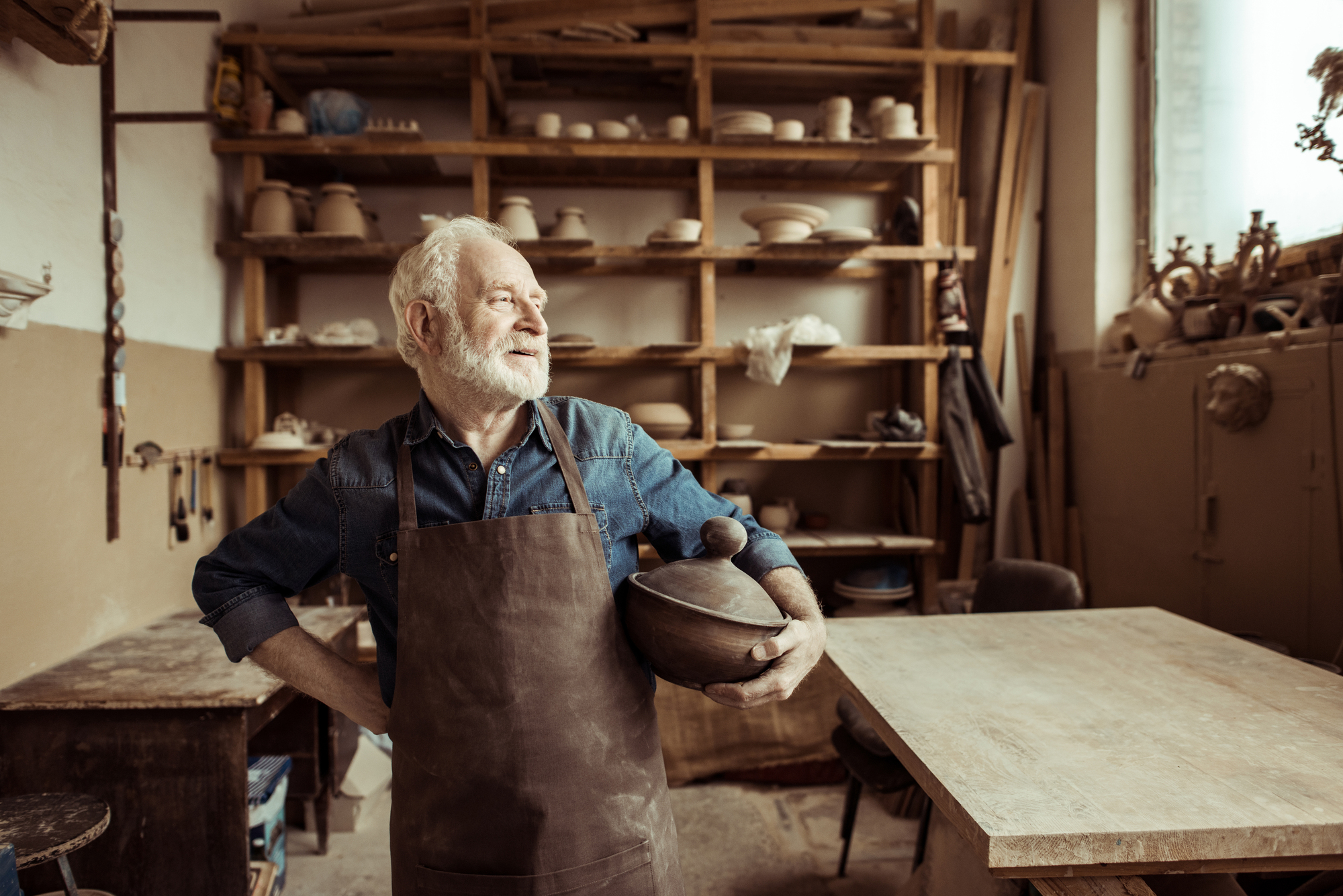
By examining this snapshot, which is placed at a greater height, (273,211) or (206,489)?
(273,211)

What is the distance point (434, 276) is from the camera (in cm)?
138

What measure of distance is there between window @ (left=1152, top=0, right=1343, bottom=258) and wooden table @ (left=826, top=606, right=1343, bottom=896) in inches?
69.3

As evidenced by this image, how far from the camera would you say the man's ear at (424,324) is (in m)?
1.39

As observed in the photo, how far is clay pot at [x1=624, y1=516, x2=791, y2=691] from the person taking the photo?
1102 millimetres

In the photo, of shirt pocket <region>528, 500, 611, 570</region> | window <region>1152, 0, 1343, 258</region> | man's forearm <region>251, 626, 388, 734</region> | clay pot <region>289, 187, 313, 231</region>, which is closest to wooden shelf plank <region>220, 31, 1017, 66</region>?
clay pot <region>289, 187, 313, 231</region>

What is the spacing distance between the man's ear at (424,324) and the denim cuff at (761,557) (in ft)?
2.11

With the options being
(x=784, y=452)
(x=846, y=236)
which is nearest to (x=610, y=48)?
(x=846, y=236)

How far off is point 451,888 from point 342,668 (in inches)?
16.1

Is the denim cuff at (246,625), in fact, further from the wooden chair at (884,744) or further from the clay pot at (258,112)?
the clay pot at (258,112)

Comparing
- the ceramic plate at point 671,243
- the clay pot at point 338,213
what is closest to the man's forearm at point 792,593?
the ceramic plate at point 671,243

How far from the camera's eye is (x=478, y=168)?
11.5 feet

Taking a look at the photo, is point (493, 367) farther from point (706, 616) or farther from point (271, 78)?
point (271, 78)

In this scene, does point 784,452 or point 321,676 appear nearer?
point 321,676

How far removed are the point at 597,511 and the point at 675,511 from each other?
0.15 m
